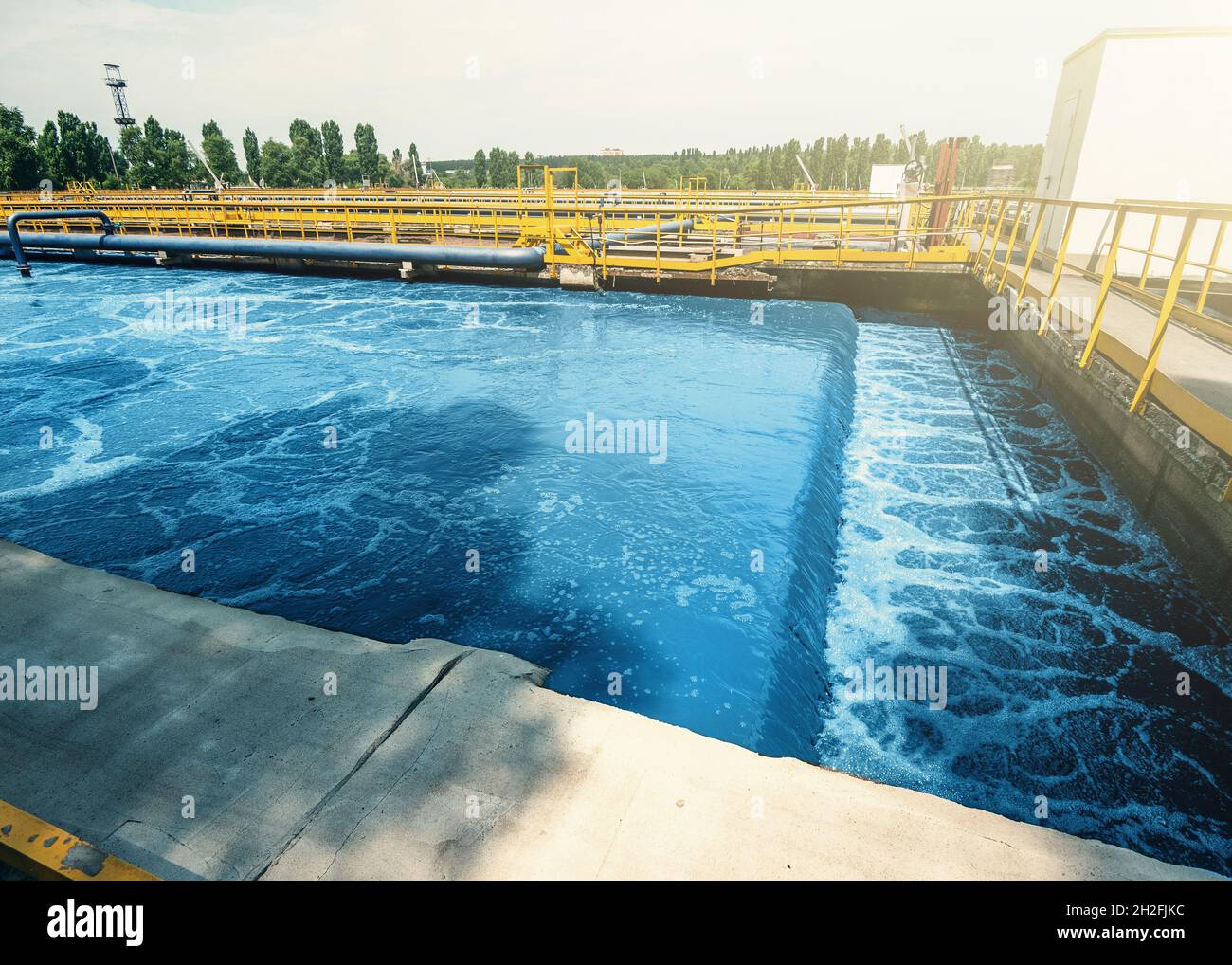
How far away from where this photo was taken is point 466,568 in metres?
5.85

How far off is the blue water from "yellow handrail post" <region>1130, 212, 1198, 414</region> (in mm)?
1514

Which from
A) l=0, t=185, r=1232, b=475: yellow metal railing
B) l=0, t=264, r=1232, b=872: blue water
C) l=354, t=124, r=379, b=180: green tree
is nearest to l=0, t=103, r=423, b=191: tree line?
l=354, t=124, r=379, b=180: green tree

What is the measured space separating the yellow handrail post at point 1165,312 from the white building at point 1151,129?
821cm

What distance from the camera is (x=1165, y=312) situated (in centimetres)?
544

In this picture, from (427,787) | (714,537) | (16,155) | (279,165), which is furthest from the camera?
(279,165)

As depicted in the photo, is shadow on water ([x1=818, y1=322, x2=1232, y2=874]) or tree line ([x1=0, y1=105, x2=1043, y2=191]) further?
tree line ([x1=0, y1=105, x2=1043, y2=191])

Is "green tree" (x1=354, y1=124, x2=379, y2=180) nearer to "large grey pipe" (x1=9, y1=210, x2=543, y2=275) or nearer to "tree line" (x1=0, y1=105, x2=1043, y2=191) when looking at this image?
"tree line" (x1=0, y1=105, x2=1043, y2=191)

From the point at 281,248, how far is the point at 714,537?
2027 centimetres

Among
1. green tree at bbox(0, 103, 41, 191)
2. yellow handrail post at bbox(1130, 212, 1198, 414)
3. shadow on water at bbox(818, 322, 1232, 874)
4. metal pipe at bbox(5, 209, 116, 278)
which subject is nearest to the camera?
shadow on water at bbox(818, 322, 1232, 874)

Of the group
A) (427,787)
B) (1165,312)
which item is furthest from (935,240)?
(427,787)

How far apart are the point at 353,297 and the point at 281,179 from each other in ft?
236

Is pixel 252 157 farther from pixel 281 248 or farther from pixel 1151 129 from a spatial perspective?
pixel 1151 129

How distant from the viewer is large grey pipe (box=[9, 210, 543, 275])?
60.1 feet

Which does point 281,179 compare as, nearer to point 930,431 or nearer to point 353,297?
point 353,297
